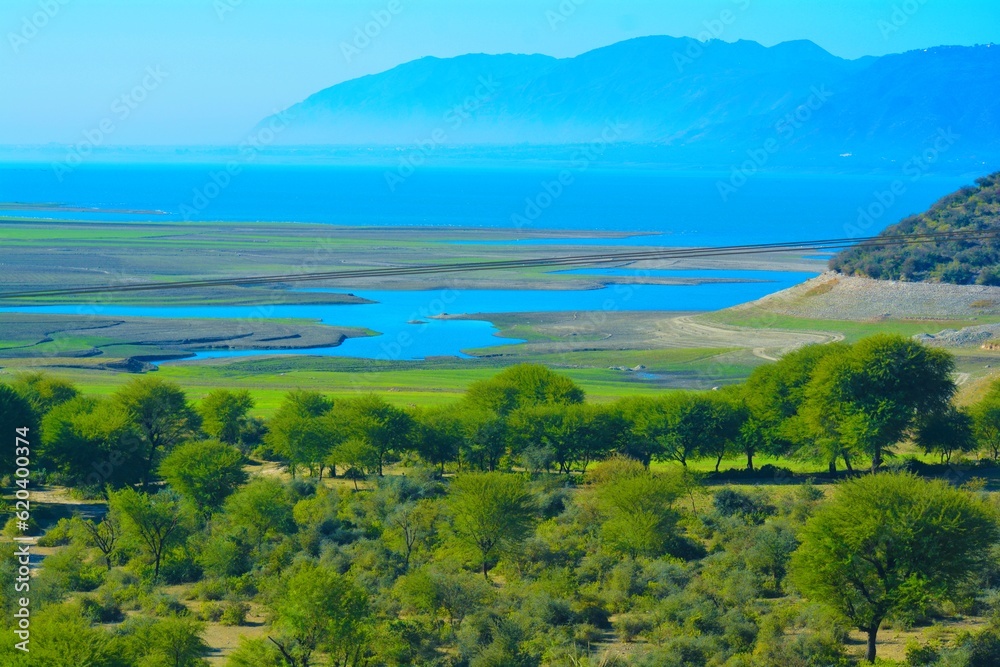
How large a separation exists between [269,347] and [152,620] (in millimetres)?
51007

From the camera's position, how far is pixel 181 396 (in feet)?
150

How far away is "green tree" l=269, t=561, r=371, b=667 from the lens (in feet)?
75.3

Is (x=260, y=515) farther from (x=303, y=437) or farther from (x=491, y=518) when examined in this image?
(x=303, y=437)

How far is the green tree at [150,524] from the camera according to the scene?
31266 mm

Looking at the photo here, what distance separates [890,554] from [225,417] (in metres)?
29.9

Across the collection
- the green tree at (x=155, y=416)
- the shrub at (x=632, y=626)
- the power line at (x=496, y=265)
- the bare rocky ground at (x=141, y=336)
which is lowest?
the shrub at (x=632, y=626)

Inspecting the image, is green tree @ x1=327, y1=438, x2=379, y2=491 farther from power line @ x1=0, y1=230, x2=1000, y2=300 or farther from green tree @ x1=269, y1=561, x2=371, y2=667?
green tree @ x1=269, y1=561, x2=371, y2=667

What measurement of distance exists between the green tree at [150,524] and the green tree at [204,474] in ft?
14.7

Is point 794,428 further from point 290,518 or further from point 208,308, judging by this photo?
point 208,308

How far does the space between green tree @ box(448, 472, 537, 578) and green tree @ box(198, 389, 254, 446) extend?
Answer: 18.1 metres

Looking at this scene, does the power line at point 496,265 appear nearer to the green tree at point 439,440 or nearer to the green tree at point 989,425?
the green tree at point 439,440

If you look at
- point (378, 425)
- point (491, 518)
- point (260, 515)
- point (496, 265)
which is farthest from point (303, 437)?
point (491, 518)

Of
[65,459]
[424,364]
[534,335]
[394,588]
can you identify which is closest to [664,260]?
[534,335]

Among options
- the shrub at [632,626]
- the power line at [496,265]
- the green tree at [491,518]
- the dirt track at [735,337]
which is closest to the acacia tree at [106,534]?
the power line at [496,265]
